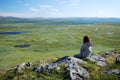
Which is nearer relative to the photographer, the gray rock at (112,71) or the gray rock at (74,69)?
the gray rock at (74,69)

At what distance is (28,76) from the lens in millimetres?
16766

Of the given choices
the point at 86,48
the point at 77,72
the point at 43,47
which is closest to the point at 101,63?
the point at 86,48

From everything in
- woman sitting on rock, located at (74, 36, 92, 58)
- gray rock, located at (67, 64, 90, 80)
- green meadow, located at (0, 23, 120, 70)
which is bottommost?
green meadow, located at (0, 23, 120, 70)

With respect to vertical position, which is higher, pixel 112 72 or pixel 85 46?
pixel 85 46

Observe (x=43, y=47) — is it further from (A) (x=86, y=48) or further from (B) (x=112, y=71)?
(B) (x=112, y=71)

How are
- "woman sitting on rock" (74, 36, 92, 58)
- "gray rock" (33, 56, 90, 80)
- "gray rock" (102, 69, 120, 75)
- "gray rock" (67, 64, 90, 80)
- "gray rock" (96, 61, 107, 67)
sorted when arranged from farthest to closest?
"woman sitting on rock" (74, 36, 92, 58) < "gray rock" (96, 61, 107, 67) < "gray rock" (102, 69, 120, 75) < "gray rock" (33, 56, 90, 80) < "gray rock" (67, 64, 90, 80)

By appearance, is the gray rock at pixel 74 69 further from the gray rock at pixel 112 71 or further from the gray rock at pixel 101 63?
the gray rock at pixel 112 71

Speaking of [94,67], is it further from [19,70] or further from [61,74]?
[19,70]

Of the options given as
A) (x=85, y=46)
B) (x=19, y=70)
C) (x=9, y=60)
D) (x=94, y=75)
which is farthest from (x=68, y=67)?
(x=9, y=60)

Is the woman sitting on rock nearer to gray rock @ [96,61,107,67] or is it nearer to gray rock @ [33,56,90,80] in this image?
gray rock @ [33,56,90,80]

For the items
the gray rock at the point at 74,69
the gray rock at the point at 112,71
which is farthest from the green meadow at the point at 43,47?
the gray rock at the point at 112,71

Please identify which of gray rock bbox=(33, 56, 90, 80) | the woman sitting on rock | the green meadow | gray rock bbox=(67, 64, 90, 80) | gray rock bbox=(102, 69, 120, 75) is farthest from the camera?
the green meadow

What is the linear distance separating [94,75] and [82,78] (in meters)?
1.15

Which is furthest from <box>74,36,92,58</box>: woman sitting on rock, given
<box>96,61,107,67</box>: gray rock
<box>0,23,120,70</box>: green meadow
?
<box>0,23,120,70</box>: green meadow
